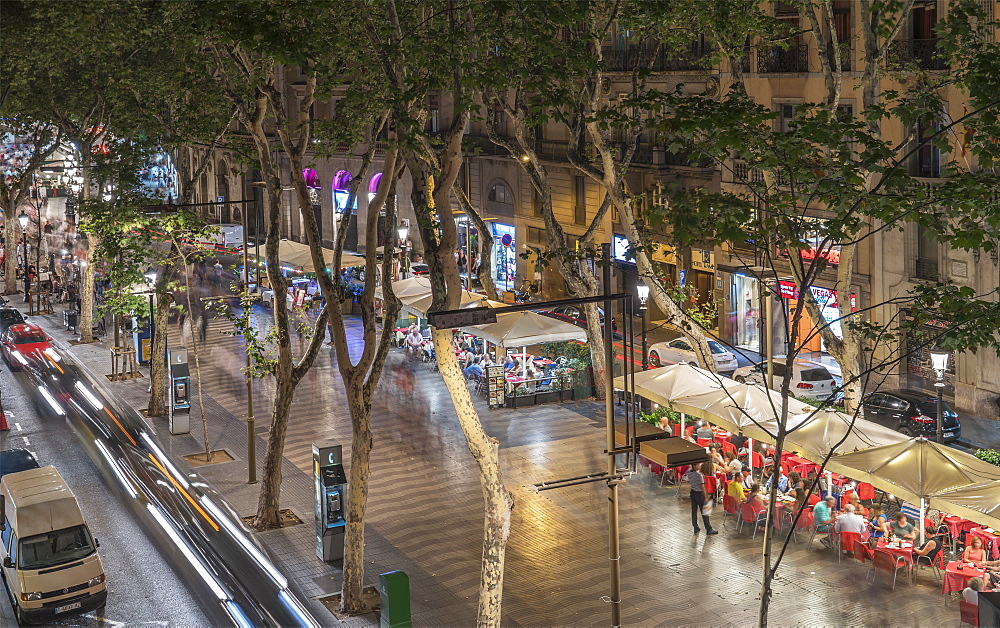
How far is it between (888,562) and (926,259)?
16.4 meters

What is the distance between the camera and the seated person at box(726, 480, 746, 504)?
2170 cm

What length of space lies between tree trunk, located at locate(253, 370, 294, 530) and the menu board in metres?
10.2

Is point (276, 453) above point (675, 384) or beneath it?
beneath

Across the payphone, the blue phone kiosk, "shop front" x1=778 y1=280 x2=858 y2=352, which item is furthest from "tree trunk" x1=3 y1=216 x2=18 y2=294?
the blue phone kiosk

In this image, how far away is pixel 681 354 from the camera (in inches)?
1426

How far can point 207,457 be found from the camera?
27188mm

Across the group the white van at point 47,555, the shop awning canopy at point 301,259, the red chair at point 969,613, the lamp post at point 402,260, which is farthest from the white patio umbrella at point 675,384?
the lamp post at point 402,260

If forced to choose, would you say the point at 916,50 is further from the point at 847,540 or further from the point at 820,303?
the point at 847,540

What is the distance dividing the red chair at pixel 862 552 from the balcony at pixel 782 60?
21022mm

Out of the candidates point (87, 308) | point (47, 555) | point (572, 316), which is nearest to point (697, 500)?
point (47, 555)

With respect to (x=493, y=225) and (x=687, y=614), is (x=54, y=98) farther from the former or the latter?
(x=687, y=614)

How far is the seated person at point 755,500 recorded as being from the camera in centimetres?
2077

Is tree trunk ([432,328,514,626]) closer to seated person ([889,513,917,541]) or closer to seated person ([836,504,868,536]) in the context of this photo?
seated person ([836,504,868,536])

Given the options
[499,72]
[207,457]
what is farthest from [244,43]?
[207,457]
